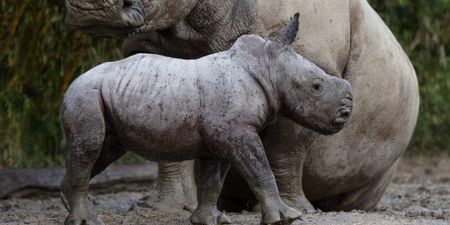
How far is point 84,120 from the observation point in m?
5.10

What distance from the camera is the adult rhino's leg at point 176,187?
7.14 m

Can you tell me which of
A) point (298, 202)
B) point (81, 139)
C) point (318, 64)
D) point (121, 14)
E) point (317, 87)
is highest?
point (121, 14)

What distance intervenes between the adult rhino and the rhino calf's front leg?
76 cm

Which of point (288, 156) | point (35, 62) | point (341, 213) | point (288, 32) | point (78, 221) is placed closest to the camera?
point (78, 221)

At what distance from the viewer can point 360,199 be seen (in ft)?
24.0

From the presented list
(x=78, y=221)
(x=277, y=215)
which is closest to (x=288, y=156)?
(x=277, y=215)

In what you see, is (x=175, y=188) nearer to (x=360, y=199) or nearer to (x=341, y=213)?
(x=360, y=199)

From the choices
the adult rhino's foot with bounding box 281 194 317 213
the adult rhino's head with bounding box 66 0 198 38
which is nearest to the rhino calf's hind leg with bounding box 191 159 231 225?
the adult rhino's head with bounding box 66 0 198 38

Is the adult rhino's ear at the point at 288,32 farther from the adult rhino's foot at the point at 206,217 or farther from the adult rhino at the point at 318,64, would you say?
the adult rhino's foot at the point at 206,217

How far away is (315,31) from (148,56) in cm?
129

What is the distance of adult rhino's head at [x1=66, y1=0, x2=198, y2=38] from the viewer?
5.36 metres

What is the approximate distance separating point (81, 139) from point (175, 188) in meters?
2.10

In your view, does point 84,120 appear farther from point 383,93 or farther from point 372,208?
point 372,208

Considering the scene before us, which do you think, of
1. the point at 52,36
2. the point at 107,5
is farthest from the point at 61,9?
the point at 107,5
